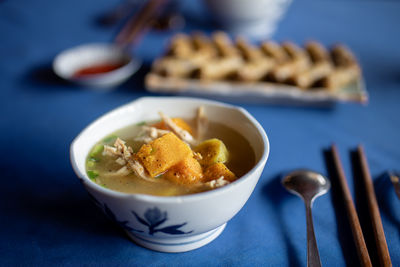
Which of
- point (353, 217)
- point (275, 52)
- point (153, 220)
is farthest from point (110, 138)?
point (275, 52)

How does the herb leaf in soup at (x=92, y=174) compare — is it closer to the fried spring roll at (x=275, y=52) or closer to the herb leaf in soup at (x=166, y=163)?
the herb leaf in soup at (x=166, y=163)

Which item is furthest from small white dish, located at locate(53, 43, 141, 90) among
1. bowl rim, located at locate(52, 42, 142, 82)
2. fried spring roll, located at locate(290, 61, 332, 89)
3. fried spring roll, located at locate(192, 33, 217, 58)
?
fried spring roll, located at locate(290, 61, 332, 89)

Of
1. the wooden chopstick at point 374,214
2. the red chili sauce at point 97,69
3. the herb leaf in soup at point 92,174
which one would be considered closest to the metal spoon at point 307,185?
the wooden chopstick at point 374,214

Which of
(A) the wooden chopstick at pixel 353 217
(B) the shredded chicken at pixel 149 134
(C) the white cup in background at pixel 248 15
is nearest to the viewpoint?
(A) the wooden chopstick at pixel 353 217

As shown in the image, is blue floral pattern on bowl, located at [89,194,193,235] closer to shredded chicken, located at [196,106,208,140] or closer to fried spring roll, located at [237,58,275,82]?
shredded chicken, located at [196,106,208,140]

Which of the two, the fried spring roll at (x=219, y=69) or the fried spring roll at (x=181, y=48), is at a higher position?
the fried spring roll at (x=181, y=48)

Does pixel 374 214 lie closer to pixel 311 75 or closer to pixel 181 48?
pixel 311 75

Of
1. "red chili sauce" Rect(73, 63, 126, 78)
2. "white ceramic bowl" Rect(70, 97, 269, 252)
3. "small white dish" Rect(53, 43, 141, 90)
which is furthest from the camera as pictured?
"red chili sauce" Rect(73, 63, 126, 78)
